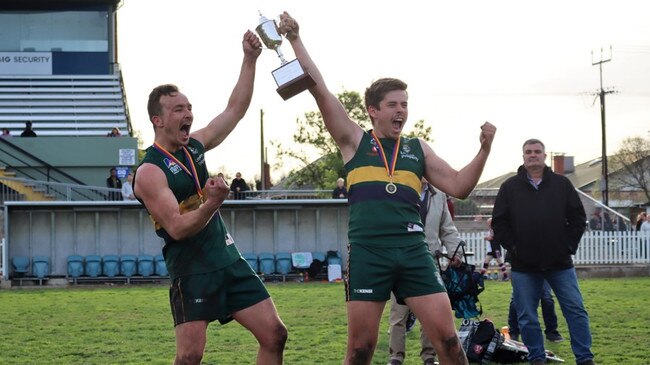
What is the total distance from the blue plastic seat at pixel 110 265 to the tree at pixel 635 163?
6829cm

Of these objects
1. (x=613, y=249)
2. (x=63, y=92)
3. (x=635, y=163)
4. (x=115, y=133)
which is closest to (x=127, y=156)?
(x=115, y=133)

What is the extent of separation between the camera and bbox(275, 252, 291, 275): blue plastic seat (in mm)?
28547

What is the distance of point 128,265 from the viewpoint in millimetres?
28203

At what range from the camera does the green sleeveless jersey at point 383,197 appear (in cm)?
747

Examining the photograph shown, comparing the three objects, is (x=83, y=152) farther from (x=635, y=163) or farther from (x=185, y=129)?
(x=635, y=163)

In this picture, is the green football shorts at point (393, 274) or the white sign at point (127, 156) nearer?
the green football shorts at point (393, 274)

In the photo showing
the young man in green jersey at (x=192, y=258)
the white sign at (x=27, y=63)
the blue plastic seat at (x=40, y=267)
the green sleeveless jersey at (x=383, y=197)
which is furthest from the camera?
the white sign at (x=27, y=63)

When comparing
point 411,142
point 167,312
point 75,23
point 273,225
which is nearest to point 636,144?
point 75,23

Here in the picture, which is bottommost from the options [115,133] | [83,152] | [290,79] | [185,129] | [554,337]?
[554,337]

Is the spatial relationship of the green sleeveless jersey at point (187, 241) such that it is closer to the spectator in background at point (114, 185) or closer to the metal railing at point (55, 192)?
the metal railing at point (55, 192)

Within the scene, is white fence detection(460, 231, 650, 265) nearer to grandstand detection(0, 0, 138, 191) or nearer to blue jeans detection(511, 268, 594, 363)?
grandstand detection(0, 0, 138, 191)

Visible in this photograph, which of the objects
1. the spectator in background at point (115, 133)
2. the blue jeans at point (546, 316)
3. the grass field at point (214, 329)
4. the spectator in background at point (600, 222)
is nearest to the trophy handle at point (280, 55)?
the grass field at point (214, 329)

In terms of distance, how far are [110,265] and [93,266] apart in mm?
438

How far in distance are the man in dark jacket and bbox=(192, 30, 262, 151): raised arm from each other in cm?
367
